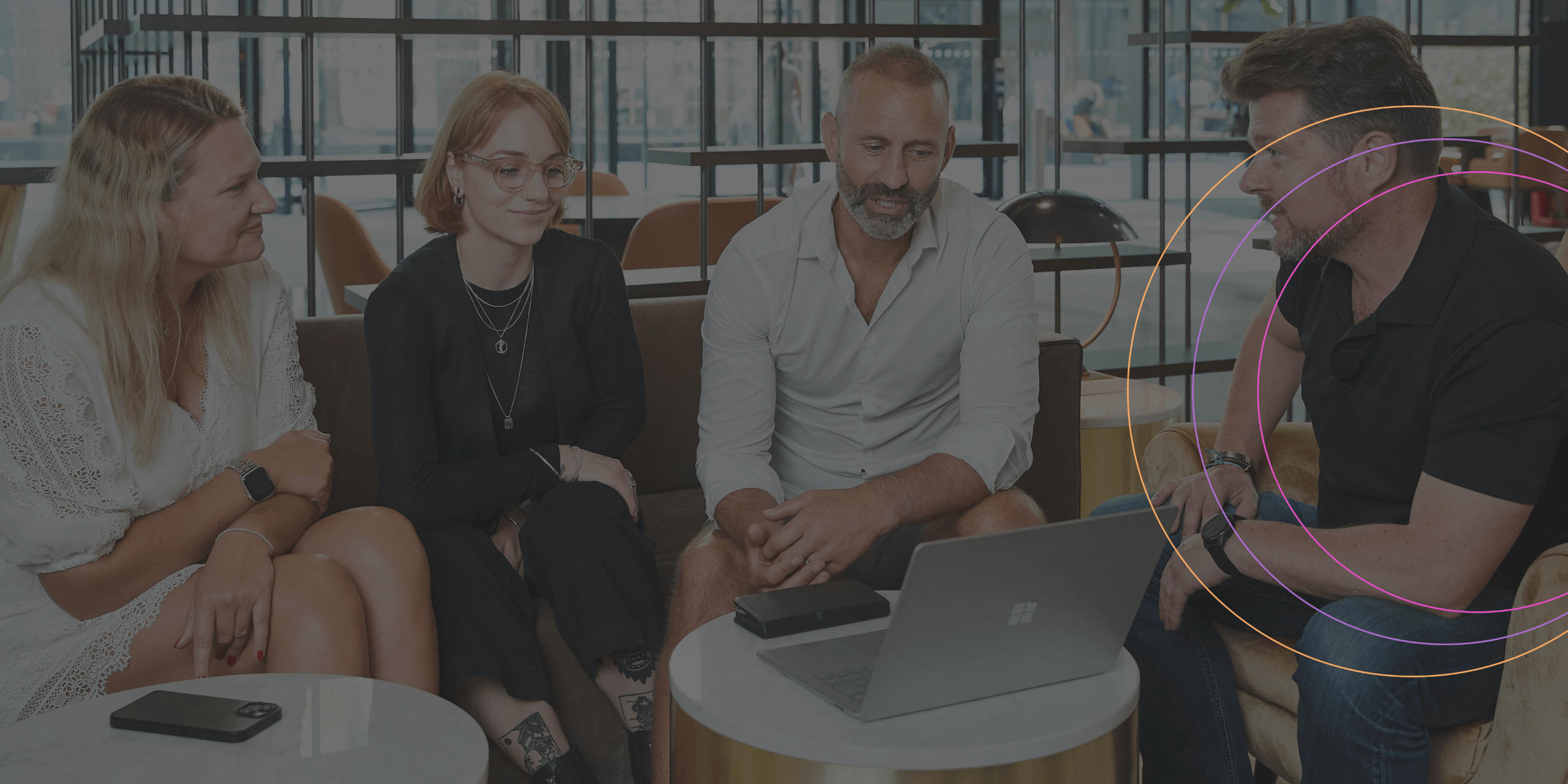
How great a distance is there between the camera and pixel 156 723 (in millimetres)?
1278

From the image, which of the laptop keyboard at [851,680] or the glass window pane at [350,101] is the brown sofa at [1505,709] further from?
the glass window pane at [350,101]

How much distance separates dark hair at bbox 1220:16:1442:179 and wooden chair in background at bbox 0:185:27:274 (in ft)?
8.31

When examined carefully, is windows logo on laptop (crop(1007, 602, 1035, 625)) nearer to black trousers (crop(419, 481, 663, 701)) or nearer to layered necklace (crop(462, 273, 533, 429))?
black trousers (crop(419, 481, 663, 701))

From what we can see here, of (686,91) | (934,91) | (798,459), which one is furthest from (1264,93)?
(686,91)

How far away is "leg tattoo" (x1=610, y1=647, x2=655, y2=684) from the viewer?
1971mm

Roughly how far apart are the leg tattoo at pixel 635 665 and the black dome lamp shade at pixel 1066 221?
120 cm

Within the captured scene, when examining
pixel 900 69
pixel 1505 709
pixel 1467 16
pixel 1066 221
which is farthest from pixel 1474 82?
pixel 1505 709

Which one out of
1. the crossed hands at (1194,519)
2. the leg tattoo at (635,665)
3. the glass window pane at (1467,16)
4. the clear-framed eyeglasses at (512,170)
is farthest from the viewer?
the glass window pane at (1467,16)

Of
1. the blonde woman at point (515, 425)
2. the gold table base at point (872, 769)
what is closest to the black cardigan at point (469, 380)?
the blonde woman at point (515, 425)

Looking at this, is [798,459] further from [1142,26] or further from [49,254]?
[1142,26]

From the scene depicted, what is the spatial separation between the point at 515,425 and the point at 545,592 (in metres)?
0.30

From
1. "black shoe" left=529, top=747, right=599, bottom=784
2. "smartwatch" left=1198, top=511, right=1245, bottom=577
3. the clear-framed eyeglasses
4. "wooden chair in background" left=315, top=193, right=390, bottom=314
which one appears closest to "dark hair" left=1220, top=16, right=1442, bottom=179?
"smartwatch" left=1198, top=511, right=1245, bottom=577

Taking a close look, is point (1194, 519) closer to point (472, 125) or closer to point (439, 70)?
point (472, 125)

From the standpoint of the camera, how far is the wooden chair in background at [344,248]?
13.4ft
